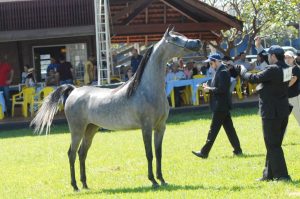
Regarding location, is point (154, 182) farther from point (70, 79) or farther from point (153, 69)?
point (70, 79)

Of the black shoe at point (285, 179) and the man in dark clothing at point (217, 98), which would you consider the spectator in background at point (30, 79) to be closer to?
the man in dark clothing at point (217, 98)

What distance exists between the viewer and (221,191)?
331 inches

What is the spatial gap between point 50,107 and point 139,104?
1.72 m

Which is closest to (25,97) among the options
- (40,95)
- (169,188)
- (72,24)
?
(40,95)

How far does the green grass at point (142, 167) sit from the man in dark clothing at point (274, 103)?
1.00 feet

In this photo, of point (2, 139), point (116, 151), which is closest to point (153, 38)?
point (2, 139)

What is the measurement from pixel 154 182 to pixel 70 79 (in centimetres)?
1338

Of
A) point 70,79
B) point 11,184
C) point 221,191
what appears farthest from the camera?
point 70,79

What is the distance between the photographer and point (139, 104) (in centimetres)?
905

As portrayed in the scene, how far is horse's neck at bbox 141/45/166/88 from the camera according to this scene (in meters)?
9.14

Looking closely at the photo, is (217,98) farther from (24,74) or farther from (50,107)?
(24,74)

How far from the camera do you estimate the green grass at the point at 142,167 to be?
28.4ft

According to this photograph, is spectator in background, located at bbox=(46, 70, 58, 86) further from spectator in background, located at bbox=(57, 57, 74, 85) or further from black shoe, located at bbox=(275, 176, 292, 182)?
black shoe, located at bbox=(275, 176, 292, 182)

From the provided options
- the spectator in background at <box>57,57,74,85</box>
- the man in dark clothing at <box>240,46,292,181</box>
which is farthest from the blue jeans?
the man in dark clothing at <box>240,46,292,181</box>
